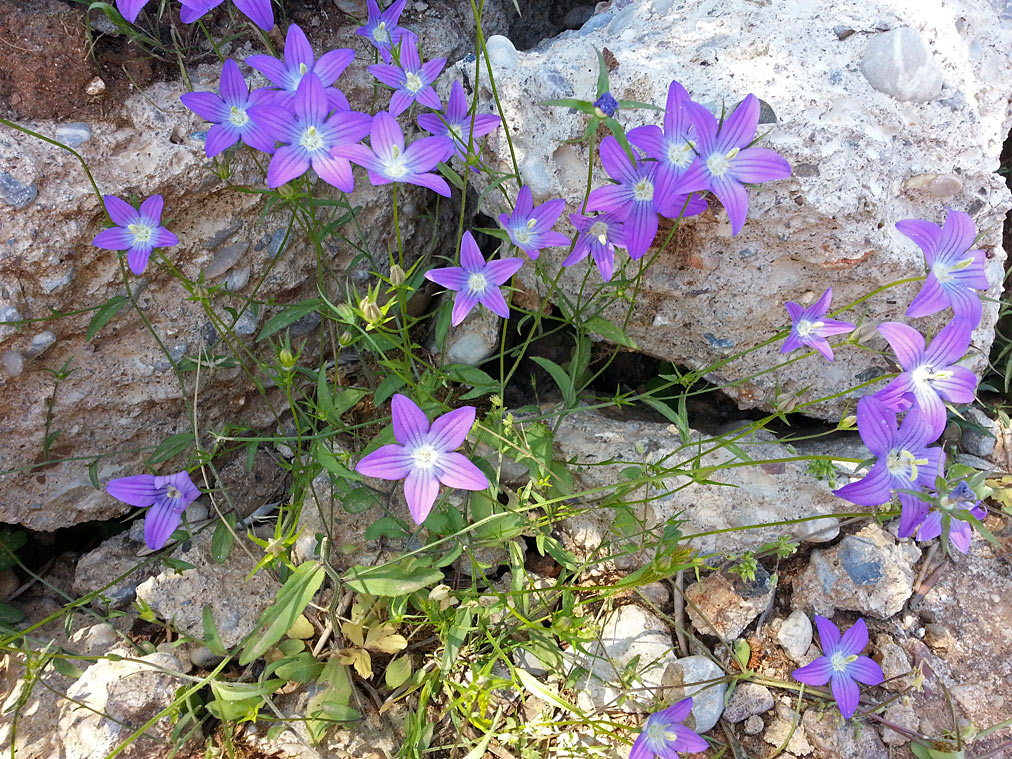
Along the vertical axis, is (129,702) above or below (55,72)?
below

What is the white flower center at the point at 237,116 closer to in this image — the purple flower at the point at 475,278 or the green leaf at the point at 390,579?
the purple flower at the point at 475,278

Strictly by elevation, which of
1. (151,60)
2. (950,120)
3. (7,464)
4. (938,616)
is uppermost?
(151,60)

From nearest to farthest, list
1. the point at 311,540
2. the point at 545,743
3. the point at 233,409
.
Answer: the point at 545,743
the point at 311,540
the point at 233,409

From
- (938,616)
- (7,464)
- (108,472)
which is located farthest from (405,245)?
(938,616)

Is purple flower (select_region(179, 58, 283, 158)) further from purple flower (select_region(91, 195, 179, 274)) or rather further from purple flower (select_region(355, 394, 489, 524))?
purple flower (select_region(355, 394, 489, 524))

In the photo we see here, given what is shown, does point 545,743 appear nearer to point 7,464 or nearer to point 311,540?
point 311,540

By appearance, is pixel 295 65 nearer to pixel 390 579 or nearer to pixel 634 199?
pixel 634 199

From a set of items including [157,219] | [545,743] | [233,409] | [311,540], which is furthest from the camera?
[233,409]

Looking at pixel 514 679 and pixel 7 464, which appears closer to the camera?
pixel 514 679
